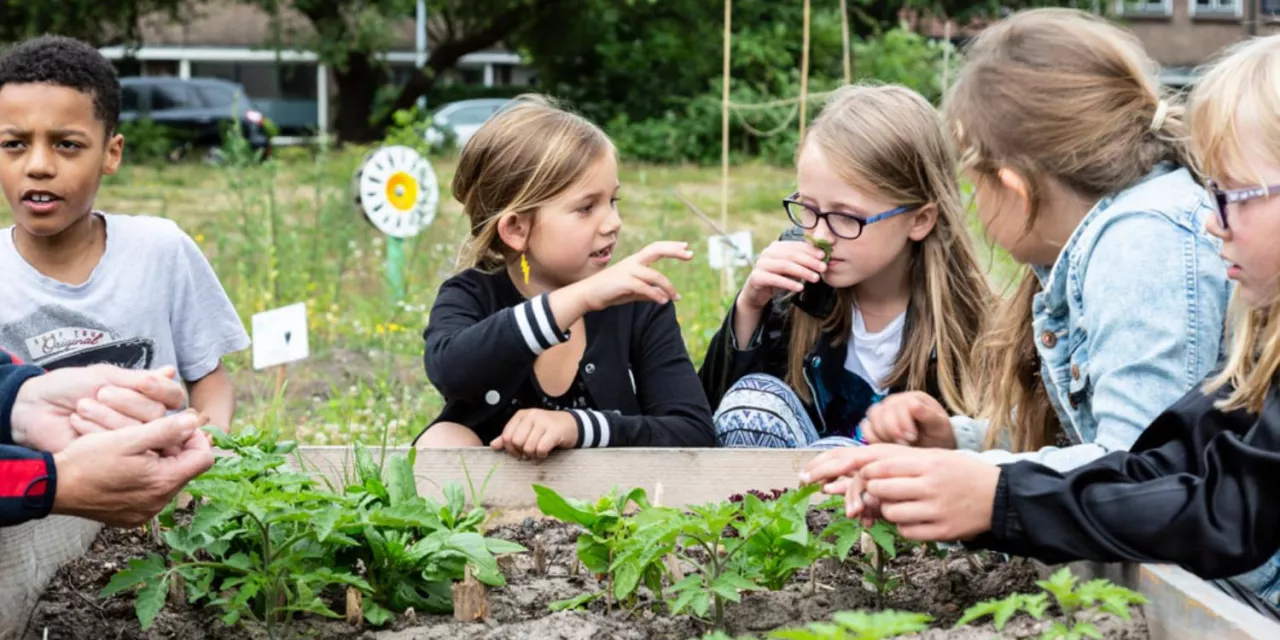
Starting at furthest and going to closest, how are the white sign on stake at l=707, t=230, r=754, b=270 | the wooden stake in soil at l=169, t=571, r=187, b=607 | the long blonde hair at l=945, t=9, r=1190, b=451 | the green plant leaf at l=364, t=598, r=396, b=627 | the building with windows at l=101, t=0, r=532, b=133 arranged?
the building with windows at l=101, t=0, r=532, b=133
the white sign on stake at l=707, t=230, r=754, b=270
the long blonde hair at l=945, t=9, r=1190, b=451
the wooden stake in soil at l=169, t=571, r=187, b=607
the green plant leaf at l=364, t=598, r=396, b=627

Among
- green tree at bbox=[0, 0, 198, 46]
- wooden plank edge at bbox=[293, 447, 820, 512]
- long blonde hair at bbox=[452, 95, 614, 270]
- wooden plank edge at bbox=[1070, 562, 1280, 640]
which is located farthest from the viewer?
green tree at bbox=[0, 0, 198, 46]

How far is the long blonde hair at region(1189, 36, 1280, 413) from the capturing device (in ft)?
5.95

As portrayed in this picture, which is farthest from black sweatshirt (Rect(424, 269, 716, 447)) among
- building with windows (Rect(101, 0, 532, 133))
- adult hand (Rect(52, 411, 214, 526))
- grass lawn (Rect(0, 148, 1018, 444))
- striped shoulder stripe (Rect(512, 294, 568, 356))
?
building with windows (Rect(101, 0, 532, 133))

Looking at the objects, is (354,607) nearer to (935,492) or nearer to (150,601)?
(150,601)

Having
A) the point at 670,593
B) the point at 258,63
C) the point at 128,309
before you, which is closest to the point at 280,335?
the point at 128,309

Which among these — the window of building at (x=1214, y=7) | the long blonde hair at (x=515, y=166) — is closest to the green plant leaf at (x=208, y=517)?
the long blonde hair at (x=515, y=166)

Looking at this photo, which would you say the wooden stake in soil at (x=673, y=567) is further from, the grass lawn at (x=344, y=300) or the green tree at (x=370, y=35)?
the green tree at (x=370, y=35)

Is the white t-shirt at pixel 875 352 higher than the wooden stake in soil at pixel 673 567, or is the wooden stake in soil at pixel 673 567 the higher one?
the white t-shirt at pixel 875 352

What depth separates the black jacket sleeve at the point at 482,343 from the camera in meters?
2.79

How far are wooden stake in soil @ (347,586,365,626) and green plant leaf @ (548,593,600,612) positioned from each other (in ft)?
0.93

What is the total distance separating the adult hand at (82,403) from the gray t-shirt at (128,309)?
94cm

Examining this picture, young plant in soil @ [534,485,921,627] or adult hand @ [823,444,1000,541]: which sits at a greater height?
adult hand @ [823,444,1000,541]

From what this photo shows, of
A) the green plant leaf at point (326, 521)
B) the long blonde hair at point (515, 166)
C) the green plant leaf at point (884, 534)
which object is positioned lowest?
the green plant leaf at point (326, 521)

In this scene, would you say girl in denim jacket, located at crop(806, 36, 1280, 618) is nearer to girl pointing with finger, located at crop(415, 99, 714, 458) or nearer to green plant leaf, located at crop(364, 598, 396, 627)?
green plant leaf, located at crop(364, 598, 396, 627)
